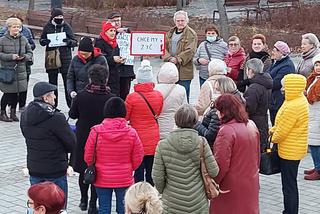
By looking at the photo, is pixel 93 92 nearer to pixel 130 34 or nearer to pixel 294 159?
pixel 294 159

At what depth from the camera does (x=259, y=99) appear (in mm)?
8531

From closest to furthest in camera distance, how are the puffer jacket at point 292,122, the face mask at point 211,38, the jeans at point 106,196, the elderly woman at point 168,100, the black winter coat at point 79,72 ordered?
the jeans at point 106,196 → the puffer jacket at point 292,122 → the elderly woman at point 168,100 → the black winter coat at point 79,72 → the face mask at point 211,38

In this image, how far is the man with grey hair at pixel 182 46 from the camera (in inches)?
468

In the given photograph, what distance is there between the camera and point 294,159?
26.7ft

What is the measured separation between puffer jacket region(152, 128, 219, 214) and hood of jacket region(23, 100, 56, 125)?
1.21 meters

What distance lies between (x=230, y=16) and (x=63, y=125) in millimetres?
22903

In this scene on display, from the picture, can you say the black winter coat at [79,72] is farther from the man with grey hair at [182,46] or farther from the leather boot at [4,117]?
the leather boot at [4,117]

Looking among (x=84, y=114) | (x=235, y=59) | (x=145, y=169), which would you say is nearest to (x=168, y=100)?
(x=145, y=169)

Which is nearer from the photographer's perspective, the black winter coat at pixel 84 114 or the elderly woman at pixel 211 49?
the black winter coat at pixel 84 114

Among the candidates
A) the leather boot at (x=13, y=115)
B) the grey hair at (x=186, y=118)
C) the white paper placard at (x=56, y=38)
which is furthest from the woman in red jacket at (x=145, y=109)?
the leather boot at (x=13, y=115)

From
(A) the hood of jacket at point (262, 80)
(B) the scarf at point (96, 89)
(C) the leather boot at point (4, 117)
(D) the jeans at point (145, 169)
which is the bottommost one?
(C) the leather boot at point (4, 117)

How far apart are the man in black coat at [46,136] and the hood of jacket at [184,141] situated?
3.86ft

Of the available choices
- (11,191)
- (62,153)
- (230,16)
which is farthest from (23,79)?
(230,16)

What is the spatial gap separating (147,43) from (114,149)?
16.3ft
